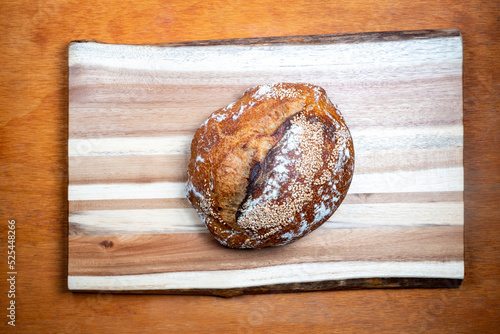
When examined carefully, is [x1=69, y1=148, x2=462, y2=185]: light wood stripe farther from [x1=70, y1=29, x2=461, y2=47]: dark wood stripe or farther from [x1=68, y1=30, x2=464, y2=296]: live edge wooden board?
[x1=70, y1=29, x2=461, y2=47]: dark wood stripe

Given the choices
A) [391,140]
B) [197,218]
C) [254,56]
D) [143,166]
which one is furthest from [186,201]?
[391,140]

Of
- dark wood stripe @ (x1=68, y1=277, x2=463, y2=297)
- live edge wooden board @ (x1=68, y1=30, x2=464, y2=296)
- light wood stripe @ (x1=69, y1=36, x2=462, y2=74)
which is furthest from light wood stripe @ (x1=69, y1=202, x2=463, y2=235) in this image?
light wood stripe @ (x1=69, y1=36, x2=462, y2=74)

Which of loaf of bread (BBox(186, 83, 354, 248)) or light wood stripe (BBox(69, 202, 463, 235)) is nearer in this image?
loaf of bread (BBox(186, 83, 354, 248))

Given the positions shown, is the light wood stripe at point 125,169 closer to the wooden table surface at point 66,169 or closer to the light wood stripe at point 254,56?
the wooden table surface at point 66,169

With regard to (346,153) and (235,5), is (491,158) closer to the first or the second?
(346,153)

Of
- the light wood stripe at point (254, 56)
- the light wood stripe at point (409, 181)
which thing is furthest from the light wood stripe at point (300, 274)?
the light wood stripe at point (254, 56)

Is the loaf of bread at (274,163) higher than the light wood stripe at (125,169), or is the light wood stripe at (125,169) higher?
the loaf of bread at (274,163)

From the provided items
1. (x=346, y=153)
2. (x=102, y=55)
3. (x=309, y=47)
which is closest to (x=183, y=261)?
(x=346, y=153)

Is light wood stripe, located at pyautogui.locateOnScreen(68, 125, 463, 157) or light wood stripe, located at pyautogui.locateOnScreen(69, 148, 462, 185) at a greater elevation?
light wood stripe, located at pyautogui.locateOnScreen(68, 125, 463, 157)
